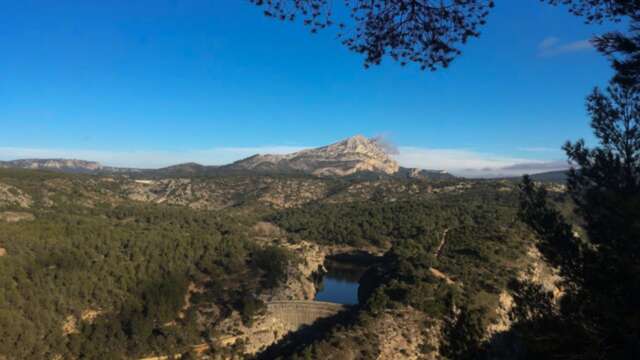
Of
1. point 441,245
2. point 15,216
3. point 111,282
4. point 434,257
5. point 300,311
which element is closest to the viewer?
point 111,282

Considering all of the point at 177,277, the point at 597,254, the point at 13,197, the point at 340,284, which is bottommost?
the point at 340,284

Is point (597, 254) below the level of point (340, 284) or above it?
above

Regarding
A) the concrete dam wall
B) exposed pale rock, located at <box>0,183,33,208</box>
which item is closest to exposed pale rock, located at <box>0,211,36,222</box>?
exposed pale rock, located at <box>0,183,33,208</box>

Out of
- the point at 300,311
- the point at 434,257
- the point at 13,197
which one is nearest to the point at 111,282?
the point at 300,311

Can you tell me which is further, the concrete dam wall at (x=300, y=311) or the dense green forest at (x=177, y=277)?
the concrete dam wall at (x=300, y=311)

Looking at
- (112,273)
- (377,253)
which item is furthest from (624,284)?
(377,253)

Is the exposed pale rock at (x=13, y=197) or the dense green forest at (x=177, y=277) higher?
the exposed pale rock at (x=13, y=197)

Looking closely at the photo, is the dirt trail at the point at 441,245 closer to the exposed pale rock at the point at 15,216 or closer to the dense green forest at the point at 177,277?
the dense green forest at the point at 177,277

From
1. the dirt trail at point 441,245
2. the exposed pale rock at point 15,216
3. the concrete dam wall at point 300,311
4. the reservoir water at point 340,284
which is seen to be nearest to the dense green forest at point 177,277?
the dirt trail at point 441,245

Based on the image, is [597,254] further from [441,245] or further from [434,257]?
[441,245]
